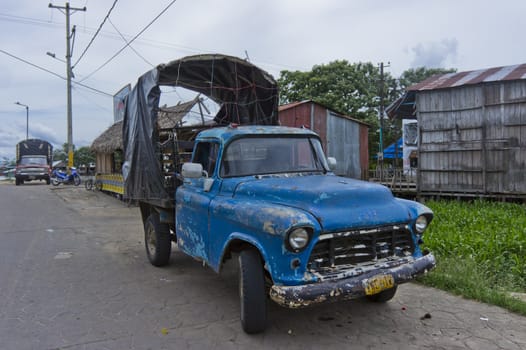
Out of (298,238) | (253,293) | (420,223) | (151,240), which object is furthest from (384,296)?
(151,240)

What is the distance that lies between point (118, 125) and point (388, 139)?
21.9 metres

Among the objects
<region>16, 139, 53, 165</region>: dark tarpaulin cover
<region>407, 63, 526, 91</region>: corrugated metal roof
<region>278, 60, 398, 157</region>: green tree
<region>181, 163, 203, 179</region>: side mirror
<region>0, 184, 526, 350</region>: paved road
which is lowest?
<region>0, 184, 526, 350</region>: paved road

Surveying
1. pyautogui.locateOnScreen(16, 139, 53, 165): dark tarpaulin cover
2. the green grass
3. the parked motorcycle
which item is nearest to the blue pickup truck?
the green grass

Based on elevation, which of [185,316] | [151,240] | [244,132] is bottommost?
[185,316]

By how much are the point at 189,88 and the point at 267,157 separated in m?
3.57

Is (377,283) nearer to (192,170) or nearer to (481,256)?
(192,170)

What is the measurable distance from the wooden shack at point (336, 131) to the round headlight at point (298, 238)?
1295cm

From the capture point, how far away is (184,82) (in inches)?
293

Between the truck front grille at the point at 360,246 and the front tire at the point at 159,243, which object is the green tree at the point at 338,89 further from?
the truck front grille at the point at 360,246

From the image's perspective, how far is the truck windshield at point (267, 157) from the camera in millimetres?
4723

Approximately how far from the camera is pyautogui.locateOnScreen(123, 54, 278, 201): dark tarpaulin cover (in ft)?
21.6

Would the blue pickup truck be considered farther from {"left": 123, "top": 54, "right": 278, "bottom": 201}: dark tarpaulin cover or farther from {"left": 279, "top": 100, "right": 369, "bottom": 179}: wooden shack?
{"left": 279, "top": 100, "right": 369, "bottom": 179}: wooden shack

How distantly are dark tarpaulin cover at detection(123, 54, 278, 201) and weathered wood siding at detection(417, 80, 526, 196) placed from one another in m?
6.37

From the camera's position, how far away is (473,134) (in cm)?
1132
